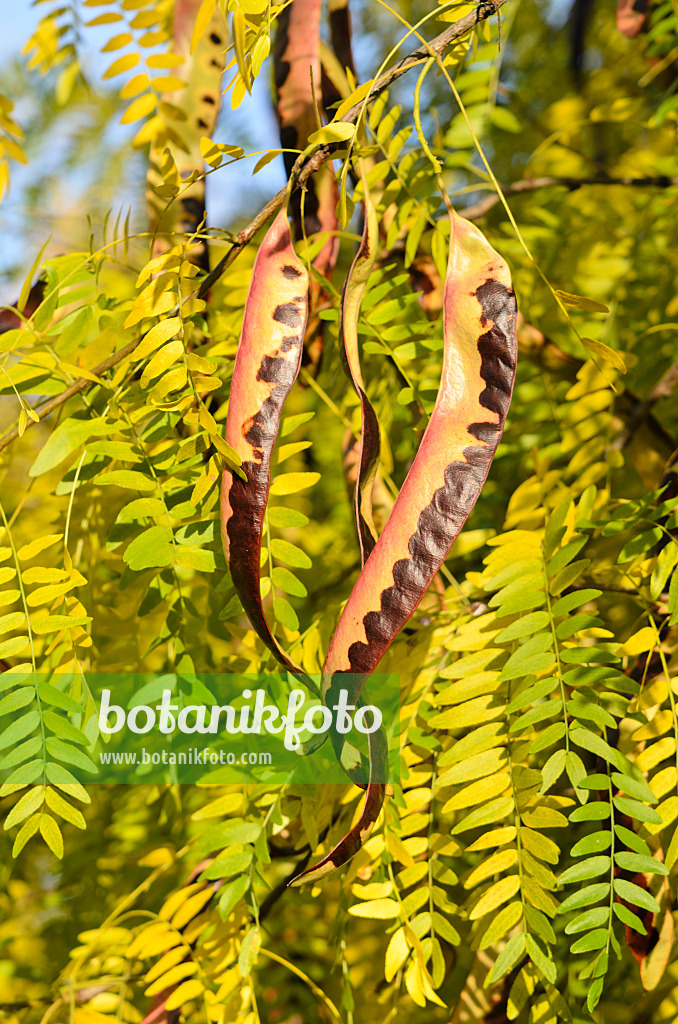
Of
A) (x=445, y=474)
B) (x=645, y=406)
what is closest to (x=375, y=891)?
(x=445, y=474)

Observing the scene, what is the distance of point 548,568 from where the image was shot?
52 centimetres

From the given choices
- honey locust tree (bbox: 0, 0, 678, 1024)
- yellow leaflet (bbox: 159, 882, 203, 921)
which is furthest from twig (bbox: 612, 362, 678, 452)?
yellow leaflet (bbox: 159, 882, 203, 921)

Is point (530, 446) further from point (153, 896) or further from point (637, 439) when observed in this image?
point (153, 896)

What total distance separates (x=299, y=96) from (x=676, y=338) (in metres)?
0.51

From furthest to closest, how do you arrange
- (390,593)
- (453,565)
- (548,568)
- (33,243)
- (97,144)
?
(97,144), (33,243), (453,565), (548,568), (390,593)

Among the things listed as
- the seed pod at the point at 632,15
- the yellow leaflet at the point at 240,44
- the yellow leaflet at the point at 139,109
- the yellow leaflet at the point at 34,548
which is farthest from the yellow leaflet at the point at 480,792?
the seed pod at the point at 632,15

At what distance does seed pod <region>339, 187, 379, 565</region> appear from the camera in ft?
1.32

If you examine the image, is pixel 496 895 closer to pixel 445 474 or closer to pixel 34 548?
pixel 445 474

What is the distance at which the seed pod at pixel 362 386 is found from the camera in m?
0.40

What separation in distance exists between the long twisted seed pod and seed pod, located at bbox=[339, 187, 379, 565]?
3 cm

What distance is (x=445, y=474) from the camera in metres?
0.38

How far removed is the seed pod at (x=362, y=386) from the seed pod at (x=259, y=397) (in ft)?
0.09

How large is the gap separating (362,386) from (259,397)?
0.20 ft

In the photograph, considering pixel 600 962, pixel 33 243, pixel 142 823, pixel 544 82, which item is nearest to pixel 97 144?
pixel 33 243
